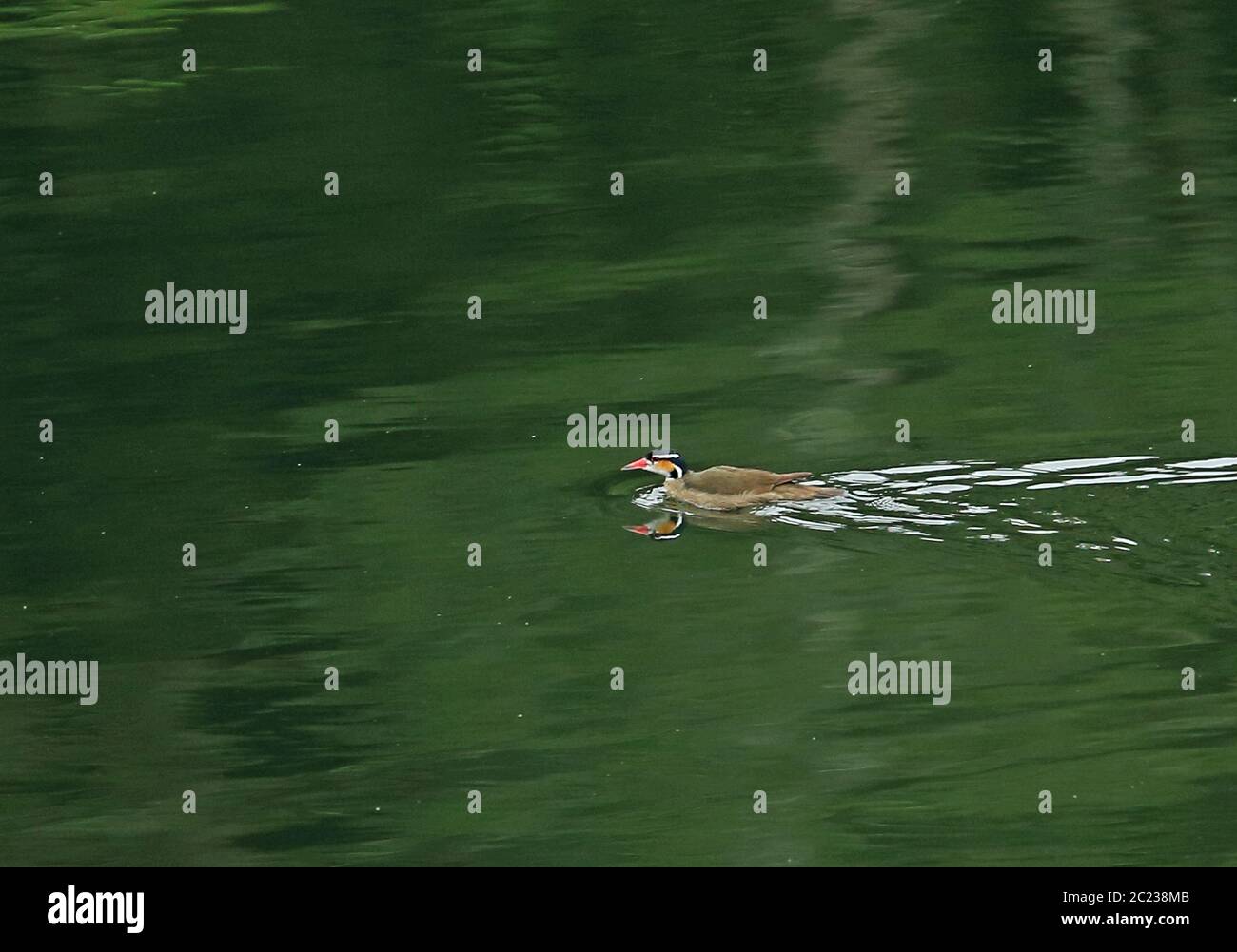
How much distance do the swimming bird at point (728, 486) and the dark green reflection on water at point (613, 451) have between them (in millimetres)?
203

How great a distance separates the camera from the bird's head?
48.3ft

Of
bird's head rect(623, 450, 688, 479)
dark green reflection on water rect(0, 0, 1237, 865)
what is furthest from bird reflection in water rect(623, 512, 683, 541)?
bird's head rect(623, 450, 688, 479)

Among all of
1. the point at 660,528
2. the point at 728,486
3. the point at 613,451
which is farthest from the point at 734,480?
the point at 613,451

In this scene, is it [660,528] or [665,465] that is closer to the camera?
[660,528]

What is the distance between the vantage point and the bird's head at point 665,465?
14734 mm

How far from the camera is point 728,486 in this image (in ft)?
47.2

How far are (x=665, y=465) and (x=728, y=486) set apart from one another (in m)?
0.56

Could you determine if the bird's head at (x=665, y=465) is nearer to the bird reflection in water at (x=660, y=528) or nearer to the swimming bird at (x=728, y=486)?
the swimming bird at (x=728, y=486)

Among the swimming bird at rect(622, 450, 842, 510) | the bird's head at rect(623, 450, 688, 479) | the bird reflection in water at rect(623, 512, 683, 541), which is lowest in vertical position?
the bird reflection in water at rect(623, 512, 683, 541)

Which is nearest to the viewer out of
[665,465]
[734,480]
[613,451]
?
[734,480]

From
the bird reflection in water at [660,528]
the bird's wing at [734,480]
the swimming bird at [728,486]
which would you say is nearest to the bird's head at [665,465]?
the swimming bird at [728,486]

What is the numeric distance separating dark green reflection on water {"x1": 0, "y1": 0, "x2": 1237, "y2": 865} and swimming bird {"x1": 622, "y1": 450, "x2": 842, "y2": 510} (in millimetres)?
203

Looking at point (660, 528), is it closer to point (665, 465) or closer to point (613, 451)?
point (665, 465)

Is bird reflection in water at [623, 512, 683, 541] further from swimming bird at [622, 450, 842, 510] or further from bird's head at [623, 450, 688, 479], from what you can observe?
bird's head at [623, 450, 688, 479]
